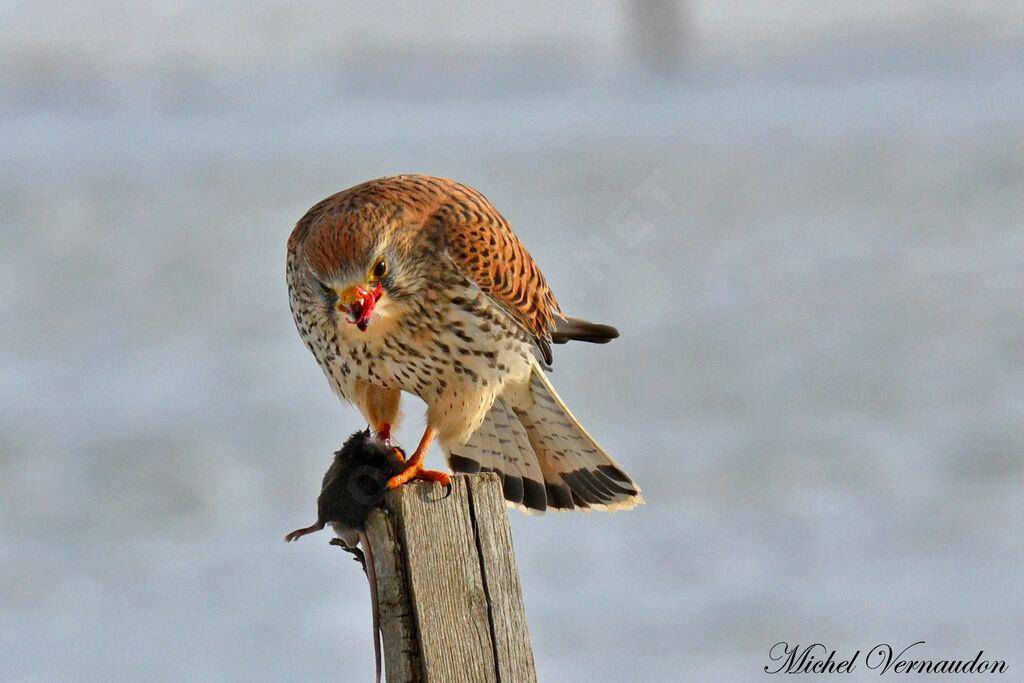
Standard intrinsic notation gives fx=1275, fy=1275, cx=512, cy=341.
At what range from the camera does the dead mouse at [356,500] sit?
2264mm

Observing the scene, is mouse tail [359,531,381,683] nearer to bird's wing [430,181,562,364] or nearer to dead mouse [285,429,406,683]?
dead mouse [285,429,406,683]

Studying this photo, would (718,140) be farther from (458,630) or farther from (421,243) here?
(458,630)

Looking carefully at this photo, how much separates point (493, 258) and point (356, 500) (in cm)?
104

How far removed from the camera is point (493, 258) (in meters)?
3.20

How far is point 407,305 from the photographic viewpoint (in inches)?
120

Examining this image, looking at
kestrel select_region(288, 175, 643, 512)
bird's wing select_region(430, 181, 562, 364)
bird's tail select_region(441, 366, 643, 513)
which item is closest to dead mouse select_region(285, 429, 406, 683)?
kestrel select_region(288, 175, 643, 512)

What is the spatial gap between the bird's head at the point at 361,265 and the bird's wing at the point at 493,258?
11 centimetres

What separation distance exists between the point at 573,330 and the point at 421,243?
25.4 inches

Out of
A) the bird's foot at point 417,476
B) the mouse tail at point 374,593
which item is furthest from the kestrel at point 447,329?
the mouse tail at point 374,593

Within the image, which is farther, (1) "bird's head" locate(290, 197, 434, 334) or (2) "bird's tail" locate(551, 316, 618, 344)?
(2) "bird's tail" locate(551, 316, 618, 344)

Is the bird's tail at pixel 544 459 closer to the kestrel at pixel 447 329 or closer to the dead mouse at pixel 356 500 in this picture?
the kestrel at pixel 447 329

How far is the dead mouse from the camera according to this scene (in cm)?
226

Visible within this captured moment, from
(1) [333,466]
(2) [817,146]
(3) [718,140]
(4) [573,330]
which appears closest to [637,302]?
(3) [718,140]

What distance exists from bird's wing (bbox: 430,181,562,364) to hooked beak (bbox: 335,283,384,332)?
28cm
